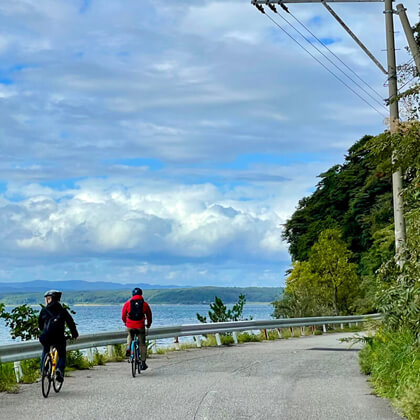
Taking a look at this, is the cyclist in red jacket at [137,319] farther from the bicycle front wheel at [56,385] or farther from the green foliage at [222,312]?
the green foliage at [222,312]

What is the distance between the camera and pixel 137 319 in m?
17.5

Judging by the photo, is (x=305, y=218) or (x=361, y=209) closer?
(x=361, y=209)

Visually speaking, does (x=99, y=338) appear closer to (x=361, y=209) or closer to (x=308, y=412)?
(x=308, y=412)

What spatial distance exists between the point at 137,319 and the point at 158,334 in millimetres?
6091

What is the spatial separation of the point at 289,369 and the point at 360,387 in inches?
141

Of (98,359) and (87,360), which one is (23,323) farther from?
(98,359)

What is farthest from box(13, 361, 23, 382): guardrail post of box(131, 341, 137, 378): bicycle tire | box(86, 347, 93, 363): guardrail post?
box(86, 347, 93, 363): guardrail post

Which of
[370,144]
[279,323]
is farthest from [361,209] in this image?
[370,144]

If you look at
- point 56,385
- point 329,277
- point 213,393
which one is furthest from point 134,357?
point 329,277

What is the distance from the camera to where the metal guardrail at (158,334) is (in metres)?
15.2

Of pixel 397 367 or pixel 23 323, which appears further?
pixel 23 323

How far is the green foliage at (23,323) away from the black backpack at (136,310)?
2305 mm

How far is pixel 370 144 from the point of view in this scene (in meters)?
12.6

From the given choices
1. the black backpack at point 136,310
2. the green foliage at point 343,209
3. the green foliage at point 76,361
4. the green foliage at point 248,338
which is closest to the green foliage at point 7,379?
the green foliage at point 76,361
